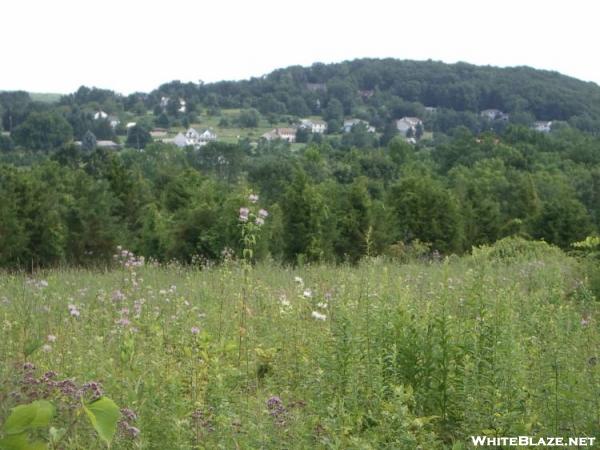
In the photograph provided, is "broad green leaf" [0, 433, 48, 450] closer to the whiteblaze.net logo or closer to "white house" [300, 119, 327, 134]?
the whiteblaze.net logo

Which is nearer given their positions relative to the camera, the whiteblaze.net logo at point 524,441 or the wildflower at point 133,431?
the wildflower at point 133,431

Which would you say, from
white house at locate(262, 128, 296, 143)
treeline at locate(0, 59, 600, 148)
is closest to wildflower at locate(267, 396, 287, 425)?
treeline at locate(0, 59, 600, 148)

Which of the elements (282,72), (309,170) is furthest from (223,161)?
(282,72)

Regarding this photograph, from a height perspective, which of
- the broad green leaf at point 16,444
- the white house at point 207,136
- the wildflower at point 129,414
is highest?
the broad green leaf at point 16,444

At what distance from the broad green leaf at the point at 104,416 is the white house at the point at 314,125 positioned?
421ft

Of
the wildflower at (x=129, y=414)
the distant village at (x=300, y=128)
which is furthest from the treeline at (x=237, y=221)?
the distant village at (x=300, y=128)

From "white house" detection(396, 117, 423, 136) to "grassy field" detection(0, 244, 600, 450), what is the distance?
11879 cm

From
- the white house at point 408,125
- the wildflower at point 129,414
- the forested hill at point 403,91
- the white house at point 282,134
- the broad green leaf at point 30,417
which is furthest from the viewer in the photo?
the white house at point 408,125

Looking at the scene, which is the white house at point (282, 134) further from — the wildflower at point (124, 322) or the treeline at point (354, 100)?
the wildflower at point (124, 322)

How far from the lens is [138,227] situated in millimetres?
39062

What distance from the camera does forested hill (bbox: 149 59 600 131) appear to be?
116812mm

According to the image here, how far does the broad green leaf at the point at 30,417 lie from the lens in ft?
4.81

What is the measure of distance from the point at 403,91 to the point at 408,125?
1579 cm

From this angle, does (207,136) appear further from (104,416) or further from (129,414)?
(104,416)
